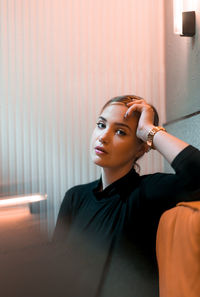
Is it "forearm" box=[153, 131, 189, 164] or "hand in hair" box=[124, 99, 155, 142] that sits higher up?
"hand in hair" box=[124, 99, 155, 142]

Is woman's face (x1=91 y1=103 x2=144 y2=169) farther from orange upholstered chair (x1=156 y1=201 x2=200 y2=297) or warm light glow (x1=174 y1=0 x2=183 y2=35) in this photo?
warm light glow (x1=174 y1=0 x2=183 y2=35)

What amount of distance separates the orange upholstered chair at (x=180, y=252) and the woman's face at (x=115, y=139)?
0.24 meters

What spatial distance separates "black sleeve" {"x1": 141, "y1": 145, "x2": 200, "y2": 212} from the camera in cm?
64

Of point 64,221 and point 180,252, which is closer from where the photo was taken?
point 180,252

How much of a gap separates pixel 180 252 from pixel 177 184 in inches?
6.5

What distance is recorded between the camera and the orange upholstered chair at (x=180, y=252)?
1.81 feet

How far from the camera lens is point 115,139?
810 millimetres

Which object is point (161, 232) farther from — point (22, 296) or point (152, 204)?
point (22, 296)

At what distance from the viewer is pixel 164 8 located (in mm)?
1242

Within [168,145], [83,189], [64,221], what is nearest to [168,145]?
[168,145]

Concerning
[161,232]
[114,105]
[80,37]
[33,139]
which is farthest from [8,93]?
[161,232]

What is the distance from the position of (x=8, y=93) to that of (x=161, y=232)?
841 mm

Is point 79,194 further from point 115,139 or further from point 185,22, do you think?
point 185,22

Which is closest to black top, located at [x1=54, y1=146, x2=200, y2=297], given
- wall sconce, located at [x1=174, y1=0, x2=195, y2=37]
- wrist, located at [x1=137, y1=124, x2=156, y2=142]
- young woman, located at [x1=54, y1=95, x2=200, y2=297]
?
young woman, located at [x1=54, y1=95, x2=200, y2=297]
